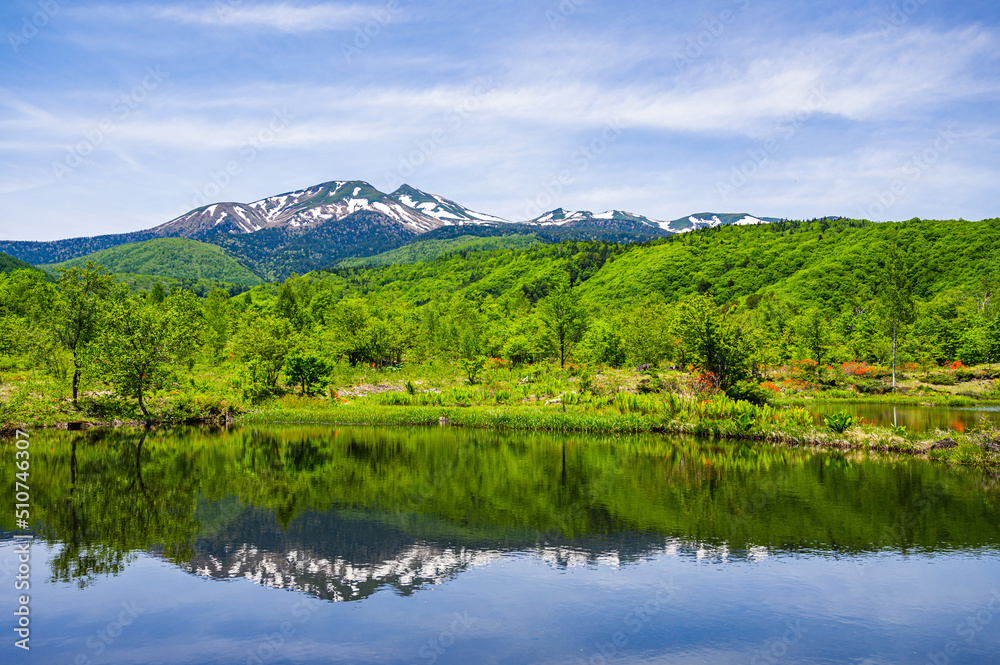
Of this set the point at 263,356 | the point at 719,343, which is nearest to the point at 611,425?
the point at 719,343

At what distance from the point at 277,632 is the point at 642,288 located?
466 feet

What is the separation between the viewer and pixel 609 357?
6269cm

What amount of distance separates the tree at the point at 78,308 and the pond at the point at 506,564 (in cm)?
1481

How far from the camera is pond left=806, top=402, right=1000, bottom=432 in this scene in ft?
107

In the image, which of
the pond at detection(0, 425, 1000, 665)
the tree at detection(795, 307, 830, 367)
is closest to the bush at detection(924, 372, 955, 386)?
the tree at detection(795, 307, 830, 367)

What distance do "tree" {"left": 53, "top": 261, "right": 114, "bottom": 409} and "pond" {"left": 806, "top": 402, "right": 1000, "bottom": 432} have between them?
150ft

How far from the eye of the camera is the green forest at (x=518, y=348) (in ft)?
114

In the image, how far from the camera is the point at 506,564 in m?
13.1

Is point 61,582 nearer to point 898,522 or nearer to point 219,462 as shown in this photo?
point 219,462

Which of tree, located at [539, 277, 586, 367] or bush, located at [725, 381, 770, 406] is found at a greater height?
tree, located at [539, 277, 586, 367]

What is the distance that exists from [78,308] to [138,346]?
199 inches

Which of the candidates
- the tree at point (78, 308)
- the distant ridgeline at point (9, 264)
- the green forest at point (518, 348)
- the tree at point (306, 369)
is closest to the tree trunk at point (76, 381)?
the tree at point (78, 308)

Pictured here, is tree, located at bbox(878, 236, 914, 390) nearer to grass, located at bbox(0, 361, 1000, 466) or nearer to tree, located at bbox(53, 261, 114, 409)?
grass, located at bbox(0, 361, 1000, 466)

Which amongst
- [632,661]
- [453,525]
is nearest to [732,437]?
[453,525]
